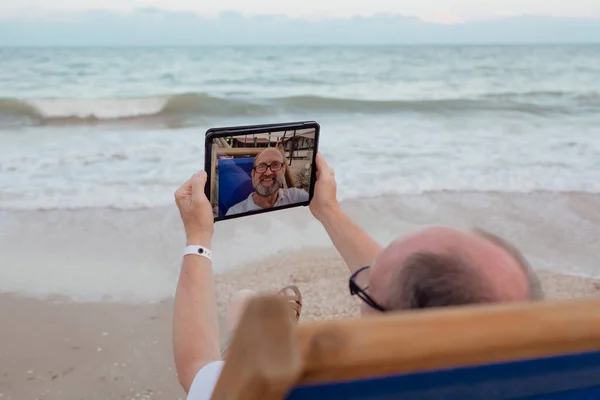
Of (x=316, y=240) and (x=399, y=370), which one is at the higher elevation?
(x=399, y=370)

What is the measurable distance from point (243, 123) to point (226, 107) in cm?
172

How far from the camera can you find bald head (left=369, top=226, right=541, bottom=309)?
923 millimetres

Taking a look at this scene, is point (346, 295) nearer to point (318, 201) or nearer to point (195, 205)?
point (318, 201)

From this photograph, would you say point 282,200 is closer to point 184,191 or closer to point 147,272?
point 184,191

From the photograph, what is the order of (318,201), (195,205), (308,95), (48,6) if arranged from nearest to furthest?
(195,205) < (318,201) < (308,95) < (48,6)

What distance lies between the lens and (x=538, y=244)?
4.89m

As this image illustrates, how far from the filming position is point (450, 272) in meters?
0.93

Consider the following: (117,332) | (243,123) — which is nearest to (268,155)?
(117,332)

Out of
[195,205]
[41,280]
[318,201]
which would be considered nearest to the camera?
[195,205]

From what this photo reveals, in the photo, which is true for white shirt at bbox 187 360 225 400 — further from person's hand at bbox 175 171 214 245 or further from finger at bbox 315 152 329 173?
finger at bbox 315 152 329 173

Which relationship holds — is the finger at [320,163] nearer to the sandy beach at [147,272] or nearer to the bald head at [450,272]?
the bald head at [450,272]

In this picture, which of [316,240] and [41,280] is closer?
[41,280]

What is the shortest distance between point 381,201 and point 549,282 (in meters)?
1.98

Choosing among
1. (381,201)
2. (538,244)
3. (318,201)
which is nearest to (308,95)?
(381,201)
